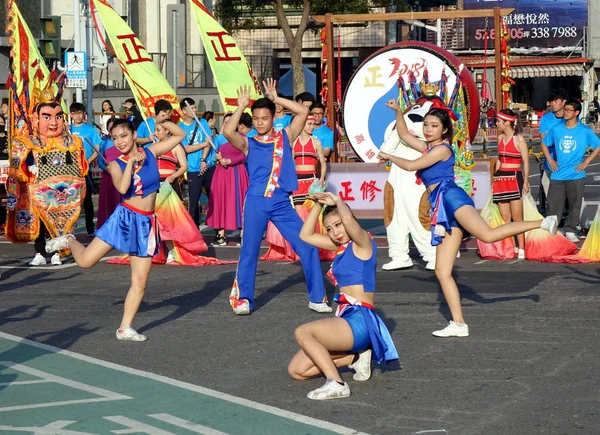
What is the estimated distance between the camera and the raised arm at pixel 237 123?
9.55m

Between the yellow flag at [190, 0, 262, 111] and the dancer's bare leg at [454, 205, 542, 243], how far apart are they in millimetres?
6624

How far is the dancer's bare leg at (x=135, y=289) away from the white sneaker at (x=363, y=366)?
2125mm

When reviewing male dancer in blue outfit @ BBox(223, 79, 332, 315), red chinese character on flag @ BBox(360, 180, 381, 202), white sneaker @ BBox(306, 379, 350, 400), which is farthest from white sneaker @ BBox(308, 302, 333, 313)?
red chinese character on flag @ BBox(360, 180, 381, 202)

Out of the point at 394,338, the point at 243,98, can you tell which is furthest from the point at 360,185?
the point at 394,338

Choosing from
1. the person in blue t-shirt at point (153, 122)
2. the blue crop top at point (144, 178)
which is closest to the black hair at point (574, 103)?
the person in blue t-shirt at point (153, 122)

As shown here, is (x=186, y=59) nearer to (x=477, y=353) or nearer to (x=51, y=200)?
(x=51, y=200)

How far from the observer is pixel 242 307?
9.88 m

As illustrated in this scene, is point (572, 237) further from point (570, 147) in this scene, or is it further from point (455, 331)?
point (455, 331)

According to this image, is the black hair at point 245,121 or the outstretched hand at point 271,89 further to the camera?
the black hair at point 245,121

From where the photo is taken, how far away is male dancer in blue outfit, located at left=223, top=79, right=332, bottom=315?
9.94 m

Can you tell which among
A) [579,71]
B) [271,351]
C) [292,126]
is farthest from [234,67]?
[579,71]

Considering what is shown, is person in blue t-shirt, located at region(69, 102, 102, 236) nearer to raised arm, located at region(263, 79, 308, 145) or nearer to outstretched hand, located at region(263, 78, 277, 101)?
raised arm, located at region(263, 79, 308, 145)

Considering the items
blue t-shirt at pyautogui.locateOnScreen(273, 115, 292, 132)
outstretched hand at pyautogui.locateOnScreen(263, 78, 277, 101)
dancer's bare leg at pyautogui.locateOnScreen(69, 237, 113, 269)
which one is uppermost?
outstretched hand at pyautogui.locateOnScreen(263, 78, 277, 101)

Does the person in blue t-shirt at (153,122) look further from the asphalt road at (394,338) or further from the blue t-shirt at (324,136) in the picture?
the blue t-shirt at (324,136)
